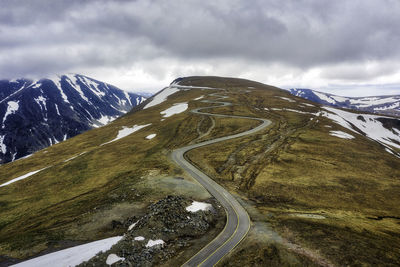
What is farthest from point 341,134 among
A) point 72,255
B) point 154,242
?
point 72,255

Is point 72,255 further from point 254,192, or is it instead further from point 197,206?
point 254,192

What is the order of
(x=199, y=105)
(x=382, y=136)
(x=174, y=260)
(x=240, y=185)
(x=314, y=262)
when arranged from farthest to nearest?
(x=199, y=105) → (x=382, y=136) → (x=240, y=185) → (x=174, y=260) → (x=314, y=262)

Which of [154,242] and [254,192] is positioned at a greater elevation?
[254,192]

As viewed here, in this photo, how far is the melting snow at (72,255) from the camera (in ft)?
62.9

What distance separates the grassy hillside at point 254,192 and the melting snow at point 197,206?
2.20 metres

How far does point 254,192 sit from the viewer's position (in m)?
35.0

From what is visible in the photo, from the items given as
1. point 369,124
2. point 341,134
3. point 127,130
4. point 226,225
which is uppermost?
point 369,124

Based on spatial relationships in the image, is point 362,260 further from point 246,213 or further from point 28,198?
point 28,198

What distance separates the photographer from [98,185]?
4131 cm

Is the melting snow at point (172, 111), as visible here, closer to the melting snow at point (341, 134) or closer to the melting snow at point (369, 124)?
the melting snow at point (341, 134)

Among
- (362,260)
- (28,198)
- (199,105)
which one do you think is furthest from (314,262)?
(199,105)

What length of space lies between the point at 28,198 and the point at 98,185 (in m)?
13.9

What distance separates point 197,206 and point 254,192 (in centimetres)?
1112

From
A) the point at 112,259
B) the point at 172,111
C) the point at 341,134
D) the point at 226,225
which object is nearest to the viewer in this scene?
the point at 112,259
